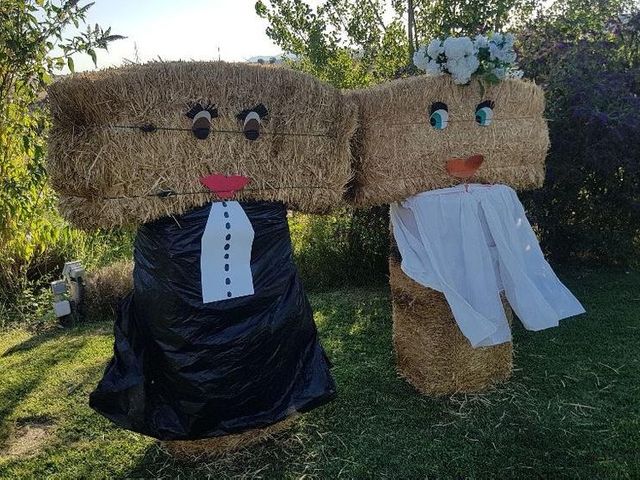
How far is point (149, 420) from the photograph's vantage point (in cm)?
283

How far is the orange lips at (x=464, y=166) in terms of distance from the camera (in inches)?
132

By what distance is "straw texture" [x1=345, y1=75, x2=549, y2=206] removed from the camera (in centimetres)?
325

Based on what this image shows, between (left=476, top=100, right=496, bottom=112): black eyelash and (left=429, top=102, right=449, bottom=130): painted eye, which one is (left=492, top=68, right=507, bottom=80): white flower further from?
(left=429, top=102, right=449, bottom=130): painted eye

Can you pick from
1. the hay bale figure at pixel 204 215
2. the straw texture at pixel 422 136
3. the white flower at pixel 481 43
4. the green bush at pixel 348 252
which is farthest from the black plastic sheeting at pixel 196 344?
the green bush at pixel 348 252

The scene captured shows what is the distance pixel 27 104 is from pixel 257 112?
2.28 meters

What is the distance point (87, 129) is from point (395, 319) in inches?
86.2

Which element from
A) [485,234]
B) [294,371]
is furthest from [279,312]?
[485,234]

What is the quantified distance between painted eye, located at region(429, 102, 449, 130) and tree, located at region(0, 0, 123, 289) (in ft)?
6.89

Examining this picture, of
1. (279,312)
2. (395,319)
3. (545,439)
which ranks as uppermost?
(279,312)

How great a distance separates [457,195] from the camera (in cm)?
335

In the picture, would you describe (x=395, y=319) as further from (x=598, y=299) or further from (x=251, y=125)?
(x=598, y=299)

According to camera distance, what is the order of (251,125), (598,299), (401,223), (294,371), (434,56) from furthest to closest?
1. (598,299)
2. (401,223)
3. (434,56)
4. (294,371)
5. (251,125)

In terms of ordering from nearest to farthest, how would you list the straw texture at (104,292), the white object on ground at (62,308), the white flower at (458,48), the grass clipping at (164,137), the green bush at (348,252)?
1. the grass clipping at (164,137)
2. the white flower at (458,48)
3. the white object on ground at (62,308)
4. the straw texture at (104,292)
5. the green bush at (348,252)

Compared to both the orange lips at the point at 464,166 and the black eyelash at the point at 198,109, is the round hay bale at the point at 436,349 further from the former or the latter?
the black eyelash at the point at 198,109
